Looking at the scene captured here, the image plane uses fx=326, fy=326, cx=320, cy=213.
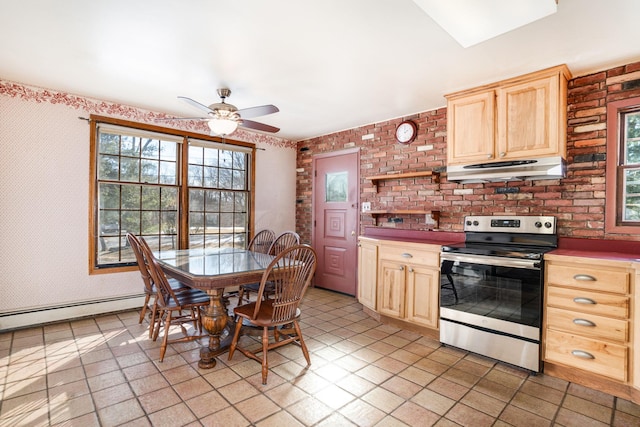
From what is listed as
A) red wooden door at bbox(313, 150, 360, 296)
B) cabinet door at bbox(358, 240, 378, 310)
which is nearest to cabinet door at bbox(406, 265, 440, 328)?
cabinet door at bbox(358, 240, 378, 310)

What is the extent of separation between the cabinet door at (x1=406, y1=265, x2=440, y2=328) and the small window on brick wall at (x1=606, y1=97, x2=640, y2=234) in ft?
4.80

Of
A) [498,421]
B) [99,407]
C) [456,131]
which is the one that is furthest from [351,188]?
[99,407]

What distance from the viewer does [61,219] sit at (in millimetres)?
3482

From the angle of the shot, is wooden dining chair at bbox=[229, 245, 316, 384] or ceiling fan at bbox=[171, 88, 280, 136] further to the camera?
ceiling fan at bbox=[171, 88, 280, 136]

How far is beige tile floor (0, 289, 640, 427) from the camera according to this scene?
76.6 inches

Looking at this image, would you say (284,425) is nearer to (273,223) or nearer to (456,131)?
(456,131)

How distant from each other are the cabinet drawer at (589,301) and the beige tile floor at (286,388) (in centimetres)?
57

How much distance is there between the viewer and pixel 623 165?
264 centimetres

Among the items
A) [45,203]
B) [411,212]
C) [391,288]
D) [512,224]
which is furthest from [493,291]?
[45,203]

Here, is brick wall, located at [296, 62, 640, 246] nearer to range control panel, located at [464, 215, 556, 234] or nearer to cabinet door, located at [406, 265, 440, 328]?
range control panel, located at [464, 215, 556, 234]

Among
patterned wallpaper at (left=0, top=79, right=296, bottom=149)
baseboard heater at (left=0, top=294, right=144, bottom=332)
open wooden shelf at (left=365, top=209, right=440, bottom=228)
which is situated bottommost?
baseboard heater at (left=0, top=294, right=144, bottom=332)

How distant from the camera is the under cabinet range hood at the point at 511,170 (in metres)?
2.67

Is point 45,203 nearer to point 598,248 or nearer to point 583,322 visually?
point 583,322

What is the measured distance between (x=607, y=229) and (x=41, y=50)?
475 cm
